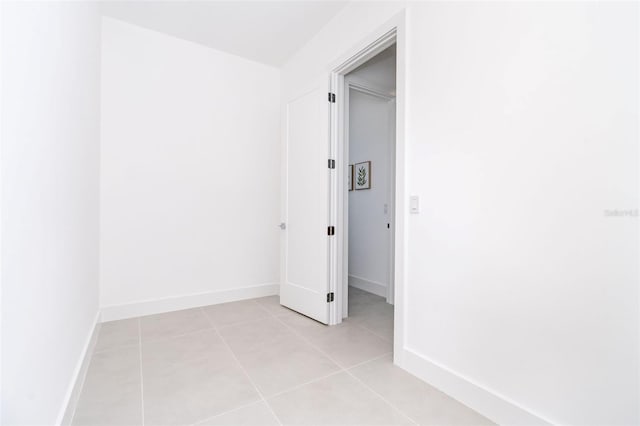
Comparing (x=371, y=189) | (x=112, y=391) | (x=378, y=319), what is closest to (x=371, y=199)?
(x=371, y=189)

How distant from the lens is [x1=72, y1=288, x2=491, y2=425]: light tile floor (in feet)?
5.22

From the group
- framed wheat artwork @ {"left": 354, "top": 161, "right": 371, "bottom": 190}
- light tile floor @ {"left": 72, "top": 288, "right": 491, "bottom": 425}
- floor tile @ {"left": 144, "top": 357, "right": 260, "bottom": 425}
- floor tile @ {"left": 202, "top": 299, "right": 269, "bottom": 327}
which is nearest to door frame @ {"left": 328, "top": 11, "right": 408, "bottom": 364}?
light tile floor @ {"left": 72, "top": 288, "right": 491, "bottom": 425}

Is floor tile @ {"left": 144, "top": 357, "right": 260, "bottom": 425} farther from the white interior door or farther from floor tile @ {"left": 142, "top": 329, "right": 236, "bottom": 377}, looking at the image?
the white interior door

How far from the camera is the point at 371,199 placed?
14.0 feet

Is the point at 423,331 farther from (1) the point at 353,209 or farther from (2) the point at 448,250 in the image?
(1) the point at 353,209

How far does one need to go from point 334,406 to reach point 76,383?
57.5 inches

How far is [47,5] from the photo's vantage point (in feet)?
4.05

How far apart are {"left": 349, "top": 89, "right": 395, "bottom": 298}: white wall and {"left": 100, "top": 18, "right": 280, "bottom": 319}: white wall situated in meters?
1.23

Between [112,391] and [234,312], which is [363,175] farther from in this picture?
[112,391]

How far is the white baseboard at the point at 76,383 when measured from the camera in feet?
4.73

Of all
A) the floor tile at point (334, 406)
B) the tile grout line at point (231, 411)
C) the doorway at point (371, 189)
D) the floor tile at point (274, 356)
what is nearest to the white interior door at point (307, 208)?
the doorway at point (371, 189)

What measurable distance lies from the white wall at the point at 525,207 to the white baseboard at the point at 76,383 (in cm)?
188

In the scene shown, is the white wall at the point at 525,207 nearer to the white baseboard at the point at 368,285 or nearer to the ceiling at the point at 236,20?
the ceiling at the point at 236,20

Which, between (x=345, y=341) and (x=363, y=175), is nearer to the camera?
(x=345, y=341)
